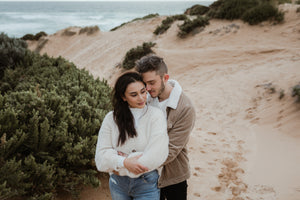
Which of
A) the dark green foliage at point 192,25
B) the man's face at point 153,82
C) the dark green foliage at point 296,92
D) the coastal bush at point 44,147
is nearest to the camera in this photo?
the man's face at point 153,82

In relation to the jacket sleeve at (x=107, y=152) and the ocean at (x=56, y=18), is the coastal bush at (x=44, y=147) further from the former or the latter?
the ocean at (x=56, y=18)

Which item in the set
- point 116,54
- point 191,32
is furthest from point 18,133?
point 116,54

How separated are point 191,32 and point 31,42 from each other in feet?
69.4

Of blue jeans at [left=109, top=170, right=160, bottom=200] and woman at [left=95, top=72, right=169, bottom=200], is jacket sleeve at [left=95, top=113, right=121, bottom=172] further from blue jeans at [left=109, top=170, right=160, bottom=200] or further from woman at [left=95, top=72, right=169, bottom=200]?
blue jeans at [left=109, top=170, right=160, bottom=200]

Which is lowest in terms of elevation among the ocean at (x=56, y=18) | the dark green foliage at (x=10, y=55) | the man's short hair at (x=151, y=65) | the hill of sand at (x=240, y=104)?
the hill of sand at (x=240, y=104)

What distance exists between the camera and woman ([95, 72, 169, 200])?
1.82 meters

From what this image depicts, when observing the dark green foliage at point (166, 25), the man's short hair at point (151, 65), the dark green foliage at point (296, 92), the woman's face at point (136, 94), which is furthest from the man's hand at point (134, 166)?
the dark green foliage at point (166, 25)

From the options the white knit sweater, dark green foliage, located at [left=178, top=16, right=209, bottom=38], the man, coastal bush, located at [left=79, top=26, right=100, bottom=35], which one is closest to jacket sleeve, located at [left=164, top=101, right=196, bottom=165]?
the man

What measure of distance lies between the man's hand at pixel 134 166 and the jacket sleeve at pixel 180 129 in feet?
1.08

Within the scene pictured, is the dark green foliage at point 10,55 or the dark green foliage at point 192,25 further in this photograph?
the dark green foliage at point 192,25

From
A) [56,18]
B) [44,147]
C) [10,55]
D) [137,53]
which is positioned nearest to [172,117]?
[44,147]

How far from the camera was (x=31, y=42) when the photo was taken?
2680 centimetres

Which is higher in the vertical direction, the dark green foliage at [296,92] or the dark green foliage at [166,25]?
the dark green foliage at [166,25]

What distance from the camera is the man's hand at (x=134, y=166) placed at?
1747mm
